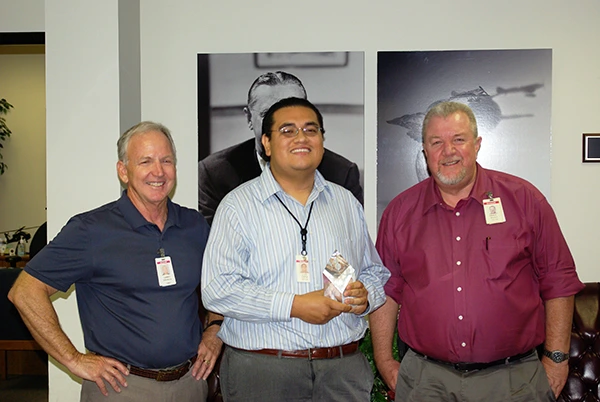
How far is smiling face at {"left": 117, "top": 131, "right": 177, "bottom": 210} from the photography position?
8.27 feet

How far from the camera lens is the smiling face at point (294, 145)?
→ 2.44m

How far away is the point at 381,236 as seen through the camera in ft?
9.46

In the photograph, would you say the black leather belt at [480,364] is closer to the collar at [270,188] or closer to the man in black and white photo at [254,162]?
the collar at [270,188]

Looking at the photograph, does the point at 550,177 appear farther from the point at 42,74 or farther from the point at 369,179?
the point at 42,74

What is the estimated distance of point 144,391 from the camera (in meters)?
2.43

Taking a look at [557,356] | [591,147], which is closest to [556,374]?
[557,356]

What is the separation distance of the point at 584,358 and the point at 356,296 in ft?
5.60

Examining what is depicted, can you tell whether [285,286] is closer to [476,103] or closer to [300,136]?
[300,136]

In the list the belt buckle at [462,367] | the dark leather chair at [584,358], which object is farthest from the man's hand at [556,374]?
the dark leather chair at [584,358]

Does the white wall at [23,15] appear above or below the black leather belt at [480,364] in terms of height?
above

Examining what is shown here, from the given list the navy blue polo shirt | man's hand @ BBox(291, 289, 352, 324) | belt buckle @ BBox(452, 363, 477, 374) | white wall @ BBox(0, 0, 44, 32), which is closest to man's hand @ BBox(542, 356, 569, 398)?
belt buckle @ BBox(452, 363, 477, 374)

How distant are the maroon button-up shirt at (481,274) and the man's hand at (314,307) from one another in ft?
1.74

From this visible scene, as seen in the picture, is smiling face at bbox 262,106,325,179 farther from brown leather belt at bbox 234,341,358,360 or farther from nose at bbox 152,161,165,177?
brown leather belt at bbox 234,341,358,360

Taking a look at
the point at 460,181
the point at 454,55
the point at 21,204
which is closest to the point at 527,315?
the point at 460,181
